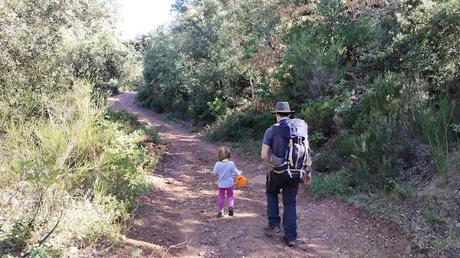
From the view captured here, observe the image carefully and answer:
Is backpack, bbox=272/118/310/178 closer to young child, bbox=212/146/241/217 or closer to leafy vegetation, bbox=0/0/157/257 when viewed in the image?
young child, bbox=212/146/241/217

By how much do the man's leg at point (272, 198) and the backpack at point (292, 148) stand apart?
0.19m

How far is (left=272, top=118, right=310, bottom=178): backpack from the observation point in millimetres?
5148

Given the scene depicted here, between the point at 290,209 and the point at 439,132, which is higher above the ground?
the point at 439,132

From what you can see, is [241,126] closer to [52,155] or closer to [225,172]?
[225,172]

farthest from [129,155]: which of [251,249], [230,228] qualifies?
[251,249]

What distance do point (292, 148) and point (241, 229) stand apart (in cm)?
165

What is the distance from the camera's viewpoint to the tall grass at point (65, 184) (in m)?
4.54

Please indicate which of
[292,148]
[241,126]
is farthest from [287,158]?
[241,126]

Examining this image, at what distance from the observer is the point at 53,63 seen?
31.4 ft

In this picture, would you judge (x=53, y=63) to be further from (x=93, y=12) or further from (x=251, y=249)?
(x=93, y=12)

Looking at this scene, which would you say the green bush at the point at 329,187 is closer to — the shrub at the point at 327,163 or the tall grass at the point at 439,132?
the shrub at the point at 327,163

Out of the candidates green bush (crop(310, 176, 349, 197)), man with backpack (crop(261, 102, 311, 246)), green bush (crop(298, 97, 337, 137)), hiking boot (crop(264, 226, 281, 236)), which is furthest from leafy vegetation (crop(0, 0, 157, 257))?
green bush (crop(298, 97, 337, 137))

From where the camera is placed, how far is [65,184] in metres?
5.64

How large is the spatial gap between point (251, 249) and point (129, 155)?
2.76 meters
